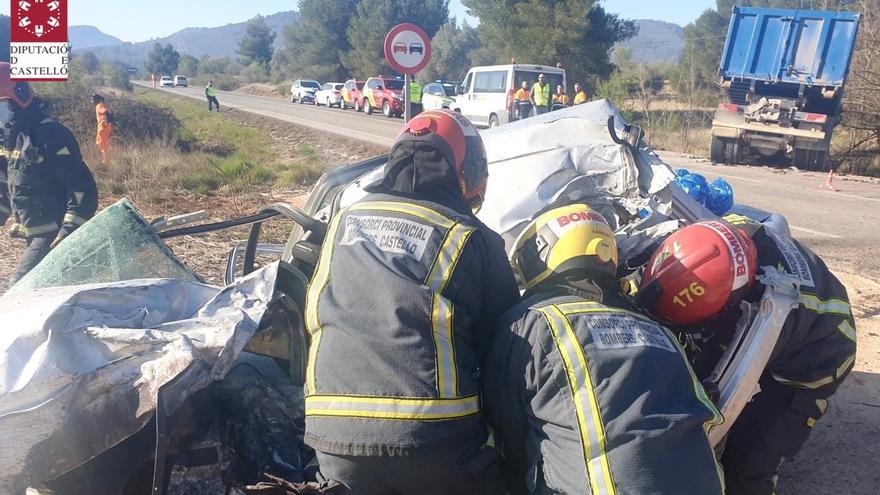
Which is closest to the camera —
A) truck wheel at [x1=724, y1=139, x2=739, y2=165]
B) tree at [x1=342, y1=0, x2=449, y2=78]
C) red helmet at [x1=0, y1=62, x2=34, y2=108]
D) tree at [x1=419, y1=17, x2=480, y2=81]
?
red helmet at [x1=0, y1=62, x2=34, y2=108]

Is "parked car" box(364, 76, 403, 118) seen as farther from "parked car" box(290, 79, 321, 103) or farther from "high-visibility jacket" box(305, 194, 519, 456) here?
"high-visibility jacket" box(305, 194, 519, 456)

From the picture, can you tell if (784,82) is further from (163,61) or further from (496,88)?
(163,61)

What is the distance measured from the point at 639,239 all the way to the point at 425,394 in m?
1.52

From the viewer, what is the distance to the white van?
60.7ft

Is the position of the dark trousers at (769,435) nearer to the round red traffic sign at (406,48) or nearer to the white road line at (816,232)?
the round red traffic sign at (406,48)

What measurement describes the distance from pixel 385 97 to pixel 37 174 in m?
23.5

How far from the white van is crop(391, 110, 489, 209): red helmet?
617 inches

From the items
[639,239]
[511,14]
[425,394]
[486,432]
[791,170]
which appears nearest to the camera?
[425,394]

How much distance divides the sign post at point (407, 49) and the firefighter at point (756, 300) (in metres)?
4.74

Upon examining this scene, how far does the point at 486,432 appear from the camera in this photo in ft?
6.79

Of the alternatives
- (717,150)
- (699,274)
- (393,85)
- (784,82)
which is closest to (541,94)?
(717,150)

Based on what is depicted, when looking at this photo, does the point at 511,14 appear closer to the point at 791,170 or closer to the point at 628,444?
the point at 791,170

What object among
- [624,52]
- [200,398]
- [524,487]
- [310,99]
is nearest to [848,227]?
[524,487]

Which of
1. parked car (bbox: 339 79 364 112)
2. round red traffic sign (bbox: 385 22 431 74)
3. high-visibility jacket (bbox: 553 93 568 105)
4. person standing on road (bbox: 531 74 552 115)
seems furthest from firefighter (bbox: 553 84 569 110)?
parked car (bbox: 339 79 364 112)
